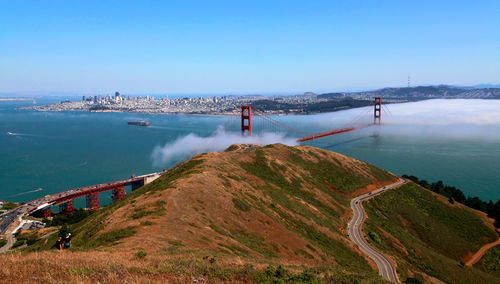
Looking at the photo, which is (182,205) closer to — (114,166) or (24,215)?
(24,215)

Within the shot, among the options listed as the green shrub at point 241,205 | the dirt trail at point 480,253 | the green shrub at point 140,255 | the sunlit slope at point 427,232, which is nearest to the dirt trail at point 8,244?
the green shrub at point 241,205

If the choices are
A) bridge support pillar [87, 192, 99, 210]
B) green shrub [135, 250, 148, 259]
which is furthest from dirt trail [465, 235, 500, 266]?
bridge support pillar [87, 192, 99, 210]

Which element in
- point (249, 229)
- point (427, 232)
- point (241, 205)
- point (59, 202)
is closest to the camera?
point (249, 229)

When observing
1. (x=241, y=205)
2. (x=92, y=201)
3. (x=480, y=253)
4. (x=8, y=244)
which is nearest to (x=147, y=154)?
(x=92, y=201)

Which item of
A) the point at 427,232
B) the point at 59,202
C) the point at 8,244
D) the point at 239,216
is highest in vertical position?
the point at 239,216

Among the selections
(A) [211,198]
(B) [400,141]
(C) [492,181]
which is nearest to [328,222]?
(A) [211,198]

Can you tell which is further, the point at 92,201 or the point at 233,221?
the point at 92,201

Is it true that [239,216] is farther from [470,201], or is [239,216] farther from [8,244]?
[470,201]

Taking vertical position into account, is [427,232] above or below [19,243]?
below
